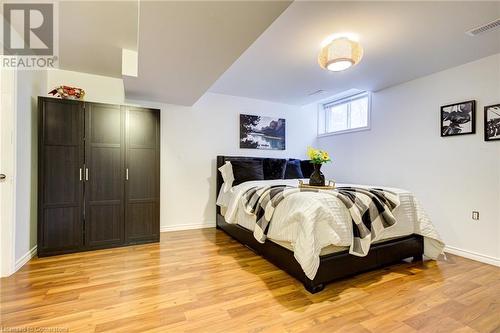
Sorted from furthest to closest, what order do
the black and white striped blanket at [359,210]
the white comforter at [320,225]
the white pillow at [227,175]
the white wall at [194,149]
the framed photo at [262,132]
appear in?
the framed photo at [262,132] → the white wall at [194,149] → the white pillow at [227,175] → the black and white striped blanket at [359,210] → the white comforter at [320,225]

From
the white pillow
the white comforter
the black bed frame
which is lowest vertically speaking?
the black bed frame

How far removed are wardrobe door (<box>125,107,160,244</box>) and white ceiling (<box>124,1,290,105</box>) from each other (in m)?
0.56

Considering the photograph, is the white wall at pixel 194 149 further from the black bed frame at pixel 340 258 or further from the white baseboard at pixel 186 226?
the black bed frame at pixel 340 258

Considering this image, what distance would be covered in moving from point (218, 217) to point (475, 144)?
12.4 feet

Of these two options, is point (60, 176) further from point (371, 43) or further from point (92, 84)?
point (371, 43)

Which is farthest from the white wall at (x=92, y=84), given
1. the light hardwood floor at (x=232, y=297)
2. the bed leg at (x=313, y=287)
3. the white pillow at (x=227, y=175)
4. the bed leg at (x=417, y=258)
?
the bed leg at (x=417, y=258)

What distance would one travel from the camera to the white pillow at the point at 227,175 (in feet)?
12.6

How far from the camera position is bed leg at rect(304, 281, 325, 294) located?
2.01 meters

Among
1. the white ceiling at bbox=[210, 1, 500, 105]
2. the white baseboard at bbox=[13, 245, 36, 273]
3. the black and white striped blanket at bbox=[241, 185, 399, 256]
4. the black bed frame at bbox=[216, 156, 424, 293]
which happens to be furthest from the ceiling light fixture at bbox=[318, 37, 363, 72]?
the white baseboard at bbox=[13, 245, 36, 273]

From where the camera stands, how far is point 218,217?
4.15 metres

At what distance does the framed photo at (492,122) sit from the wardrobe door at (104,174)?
4.56 m

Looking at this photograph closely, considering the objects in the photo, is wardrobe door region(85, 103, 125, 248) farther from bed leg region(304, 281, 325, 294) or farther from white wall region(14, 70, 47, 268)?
bed leg region(304, 281, 325, 294)

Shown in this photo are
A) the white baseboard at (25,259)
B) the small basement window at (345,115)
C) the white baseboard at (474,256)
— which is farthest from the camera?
the small basement window at (345,115)

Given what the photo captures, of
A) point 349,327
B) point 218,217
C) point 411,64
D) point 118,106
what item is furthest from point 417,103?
point 118,106
